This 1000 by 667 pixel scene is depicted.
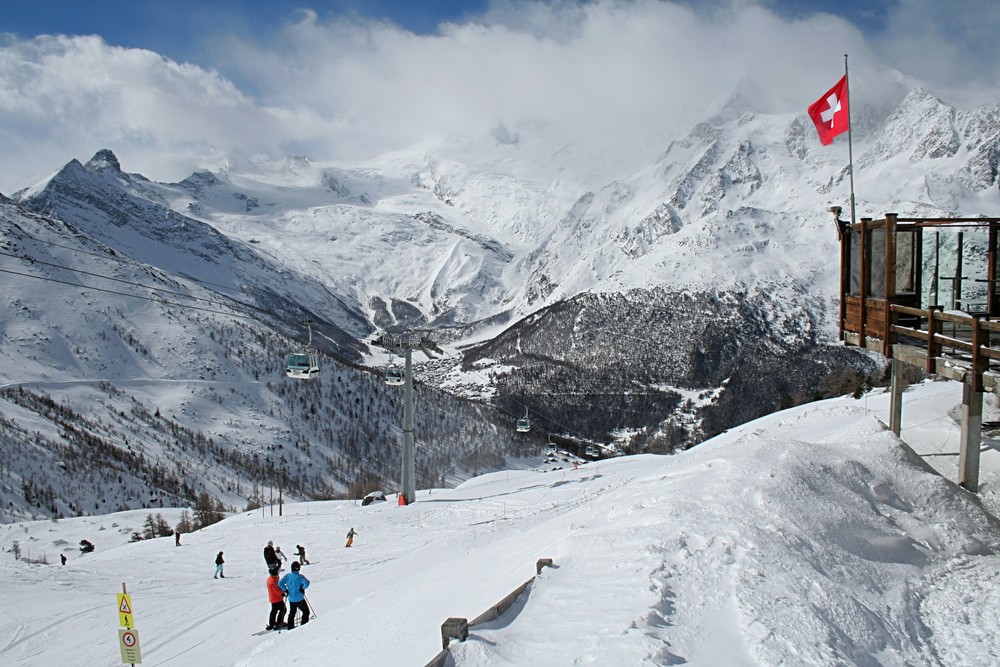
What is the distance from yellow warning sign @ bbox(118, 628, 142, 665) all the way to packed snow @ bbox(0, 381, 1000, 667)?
1.45 meters

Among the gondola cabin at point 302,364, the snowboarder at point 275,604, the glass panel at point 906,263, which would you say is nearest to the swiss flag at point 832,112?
the glass panel at point 906,263

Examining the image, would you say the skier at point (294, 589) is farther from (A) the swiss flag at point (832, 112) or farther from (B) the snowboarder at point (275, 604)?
(A) the swiss flag at point (832, 112)

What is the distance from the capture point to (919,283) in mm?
15250

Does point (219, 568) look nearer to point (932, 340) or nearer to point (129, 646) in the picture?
point (129, 646)

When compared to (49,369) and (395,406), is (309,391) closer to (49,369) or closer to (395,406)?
(395,406)

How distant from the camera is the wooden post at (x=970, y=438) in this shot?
13.0 meters

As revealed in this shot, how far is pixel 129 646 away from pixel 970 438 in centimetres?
1665

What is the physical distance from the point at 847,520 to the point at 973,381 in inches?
127

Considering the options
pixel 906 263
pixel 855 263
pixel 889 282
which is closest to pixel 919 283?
pixel 906 263

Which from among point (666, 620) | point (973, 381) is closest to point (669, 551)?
point (666, 620)

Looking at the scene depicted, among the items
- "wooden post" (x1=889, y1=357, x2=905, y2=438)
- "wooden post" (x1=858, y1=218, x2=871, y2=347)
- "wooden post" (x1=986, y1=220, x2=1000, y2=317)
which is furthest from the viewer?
"wooden post" (x1=889, y1=357, x2=905, y2=438)

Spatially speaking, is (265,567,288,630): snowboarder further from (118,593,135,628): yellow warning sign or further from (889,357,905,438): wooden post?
(889,357,905,438): wooden post

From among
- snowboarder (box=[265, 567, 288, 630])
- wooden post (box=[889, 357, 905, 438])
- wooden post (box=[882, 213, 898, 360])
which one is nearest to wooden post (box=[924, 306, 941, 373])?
wooden post (box=[882, 213, 898, 360])

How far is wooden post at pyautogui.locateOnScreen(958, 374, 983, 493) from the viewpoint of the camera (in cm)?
1301
